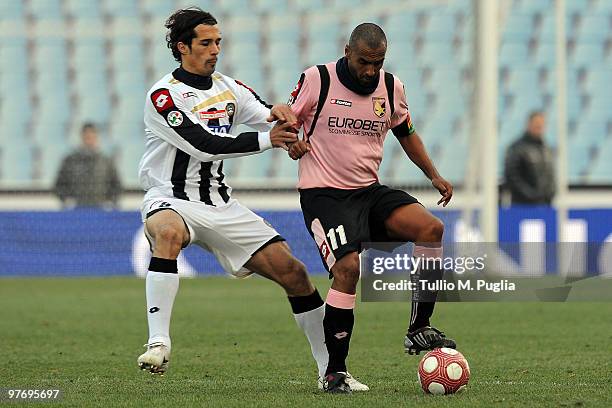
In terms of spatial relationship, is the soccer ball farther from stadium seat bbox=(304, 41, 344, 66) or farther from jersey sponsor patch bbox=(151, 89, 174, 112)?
stadium seat bbox=(304, 41, 344, 66)

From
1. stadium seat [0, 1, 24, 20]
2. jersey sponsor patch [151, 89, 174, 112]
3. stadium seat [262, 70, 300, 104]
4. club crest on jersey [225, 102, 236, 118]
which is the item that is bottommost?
club crest on jersey [225, 102, 236, 118]

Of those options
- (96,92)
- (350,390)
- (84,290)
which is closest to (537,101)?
(96,92)

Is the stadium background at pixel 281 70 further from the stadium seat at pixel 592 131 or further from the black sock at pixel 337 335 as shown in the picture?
the black sock at pixel 337 335

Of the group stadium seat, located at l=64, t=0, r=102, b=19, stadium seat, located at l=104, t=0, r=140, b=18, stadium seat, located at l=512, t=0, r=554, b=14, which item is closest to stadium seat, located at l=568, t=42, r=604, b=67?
stadium seat, located at l=512, t=0, r=554, b=14

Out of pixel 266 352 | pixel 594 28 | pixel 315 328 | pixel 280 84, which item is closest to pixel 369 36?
pixel 315 328

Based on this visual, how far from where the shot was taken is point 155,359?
6.61 metres

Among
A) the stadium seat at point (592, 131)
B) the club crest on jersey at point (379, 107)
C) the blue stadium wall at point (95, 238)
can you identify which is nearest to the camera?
the club crest on jersey at point (379, 107)

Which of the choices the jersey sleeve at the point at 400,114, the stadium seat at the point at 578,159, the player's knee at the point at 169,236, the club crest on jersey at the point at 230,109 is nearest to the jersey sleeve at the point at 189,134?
the club crest on jersey at the point at 230,109

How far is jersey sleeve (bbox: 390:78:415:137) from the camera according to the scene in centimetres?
724

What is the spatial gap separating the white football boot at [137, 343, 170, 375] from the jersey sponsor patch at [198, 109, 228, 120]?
1461mm

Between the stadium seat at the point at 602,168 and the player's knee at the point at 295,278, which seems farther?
the stadium seat at the point at 602,168

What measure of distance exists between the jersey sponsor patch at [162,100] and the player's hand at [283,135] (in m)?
0.74

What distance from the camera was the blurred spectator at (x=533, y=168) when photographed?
17.4 m

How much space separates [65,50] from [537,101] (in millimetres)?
8180
